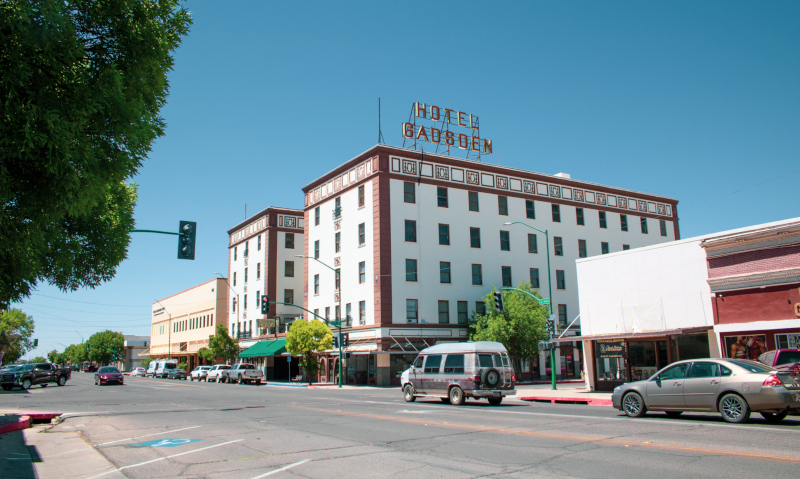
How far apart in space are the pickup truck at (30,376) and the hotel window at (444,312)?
3081 centimetres

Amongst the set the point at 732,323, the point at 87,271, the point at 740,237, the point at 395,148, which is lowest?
the point at 732,323

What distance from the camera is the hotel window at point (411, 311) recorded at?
4628 cm

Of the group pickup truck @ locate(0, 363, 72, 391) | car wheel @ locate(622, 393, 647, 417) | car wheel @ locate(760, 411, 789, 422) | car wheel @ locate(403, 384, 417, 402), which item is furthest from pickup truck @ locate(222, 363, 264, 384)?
car wheel @ locate(760, 411, 789, 422)

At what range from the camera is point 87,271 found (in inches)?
637

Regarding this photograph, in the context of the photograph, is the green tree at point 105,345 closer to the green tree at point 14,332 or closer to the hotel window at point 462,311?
the green tree at point 14,332

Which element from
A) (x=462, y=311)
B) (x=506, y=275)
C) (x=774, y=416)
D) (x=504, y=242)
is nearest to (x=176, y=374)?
(x=462, y=311)

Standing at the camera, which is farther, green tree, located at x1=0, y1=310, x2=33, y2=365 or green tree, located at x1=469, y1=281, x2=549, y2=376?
green tree, located at x1=0, y1=310, x2=33, y2=365

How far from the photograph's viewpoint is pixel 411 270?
1848 inches

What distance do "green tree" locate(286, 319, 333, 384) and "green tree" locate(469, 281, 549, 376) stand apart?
462 inches

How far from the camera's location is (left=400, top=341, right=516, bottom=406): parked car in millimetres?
22219

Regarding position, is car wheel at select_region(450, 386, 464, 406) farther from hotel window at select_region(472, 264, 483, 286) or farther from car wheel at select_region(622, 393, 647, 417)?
hotel window at select_region(472, 264, 483, 286)

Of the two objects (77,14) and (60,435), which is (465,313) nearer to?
(60,435)

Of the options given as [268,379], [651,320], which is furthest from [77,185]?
[268,379]

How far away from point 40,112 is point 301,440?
815 centimetres
